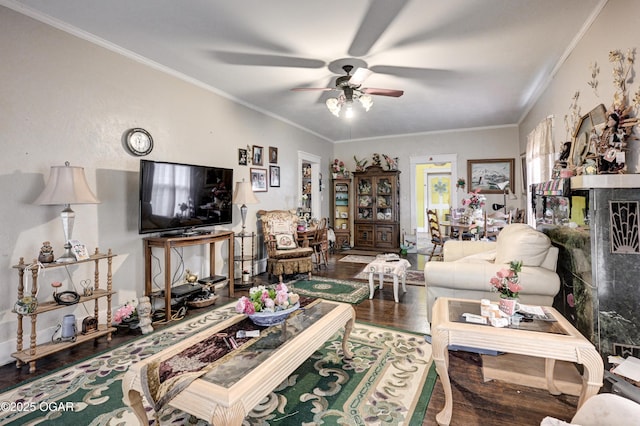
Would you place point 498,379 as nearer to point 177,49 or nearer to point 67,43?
point 177,49

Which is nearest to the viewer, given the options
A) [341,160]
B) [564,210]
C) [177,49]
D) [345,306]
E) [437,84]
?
[345,306]

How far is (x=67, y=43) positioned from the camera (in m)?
2.72

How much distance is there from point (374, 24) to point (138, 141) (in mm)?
2719

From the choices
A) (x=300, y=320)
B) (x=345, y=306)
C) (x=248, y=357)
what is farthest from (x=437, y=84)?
(x=248, y=357)

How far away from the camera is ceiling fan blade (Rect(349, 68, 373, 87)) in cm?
324

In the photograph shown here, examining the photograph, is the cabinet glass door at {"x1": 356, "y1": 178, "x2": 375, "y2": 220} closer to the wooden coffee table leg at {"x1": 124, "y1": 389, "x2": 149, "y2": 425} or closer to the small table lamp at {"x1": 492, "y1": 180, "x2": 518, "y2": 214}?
the small table lamp at {"x1": 492, "y1": 180, "x2": 518, "y2": 214}

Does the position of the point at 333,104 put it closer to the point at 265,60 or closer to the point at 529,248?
the point at 265,60

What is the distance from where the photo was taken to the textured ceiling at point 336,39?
7.98 feet

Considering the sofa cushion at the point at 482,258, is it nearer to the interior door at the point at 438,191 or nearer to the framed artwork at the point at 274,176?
the framed artwork at the point at 274,176

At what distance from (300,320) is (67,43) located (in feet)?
10.6

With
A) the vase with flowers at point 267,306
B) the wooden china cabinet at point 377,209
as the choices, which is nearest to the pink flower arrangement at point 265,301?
the vase with flowers at point 267,306

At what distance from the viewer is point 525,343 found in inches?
63.9

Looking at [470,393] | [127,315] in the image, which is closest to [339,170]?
[127,315]

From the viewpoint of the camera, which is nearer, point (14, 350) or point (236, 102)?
point (14, 350)
